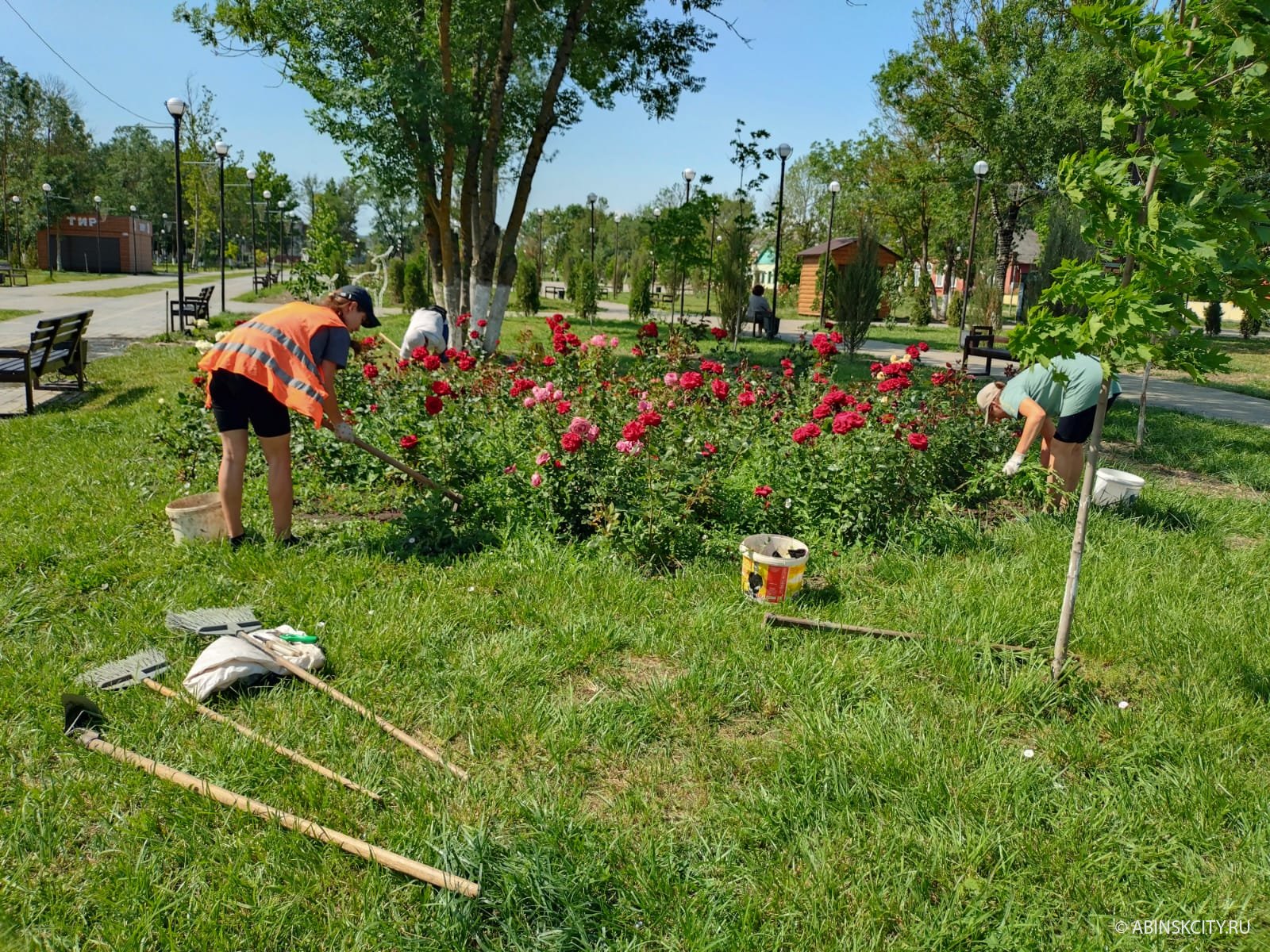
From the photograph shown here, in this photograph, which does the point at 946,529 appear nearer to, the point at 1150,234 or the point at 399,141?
the point at 1150,234

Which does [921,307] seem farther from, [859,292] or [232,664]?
[232,664]

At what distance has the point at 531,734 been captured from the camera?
8.87 ft

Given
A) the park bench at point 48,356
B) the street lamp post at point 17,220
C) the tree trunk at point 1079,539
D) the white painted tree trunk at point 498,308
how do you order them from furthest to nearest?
the street lamp post at point 17,220 < the white painted tree trunk at point 498,308 < the park bench at point 48,356 < the tree trunk at point 1079,539

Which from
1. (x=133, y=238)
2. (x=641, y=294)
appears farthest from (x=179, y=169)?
(x=133, y=238)

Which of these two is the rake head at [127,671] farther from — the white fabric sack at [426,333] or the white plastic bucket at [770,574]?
the white fabric sack at [426,333]

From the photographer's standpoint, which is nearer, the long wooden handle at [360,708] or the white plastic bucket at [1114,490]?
the long wooden handle at [360,708]

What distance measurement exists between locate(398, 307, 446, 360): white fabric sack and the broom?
425 cm

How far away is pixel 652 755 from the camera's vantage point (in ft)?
8.68

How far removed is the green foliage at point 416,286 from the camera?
21531 millimetres

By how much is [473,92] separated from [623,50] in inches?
94.8

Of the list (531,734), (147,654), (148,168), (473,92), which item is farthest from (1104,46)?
(148,168)

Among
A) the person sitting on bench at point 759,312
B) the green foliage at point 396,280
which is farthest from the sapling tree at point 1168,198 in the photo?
the green foliage at point 396,280

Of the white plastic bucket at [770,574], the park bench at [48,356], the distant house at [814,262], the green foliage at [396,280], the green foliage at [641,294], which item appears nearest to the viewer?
the white plastic bucket at [770,574]

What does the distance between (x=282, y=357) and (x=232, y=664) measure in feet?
5.50
